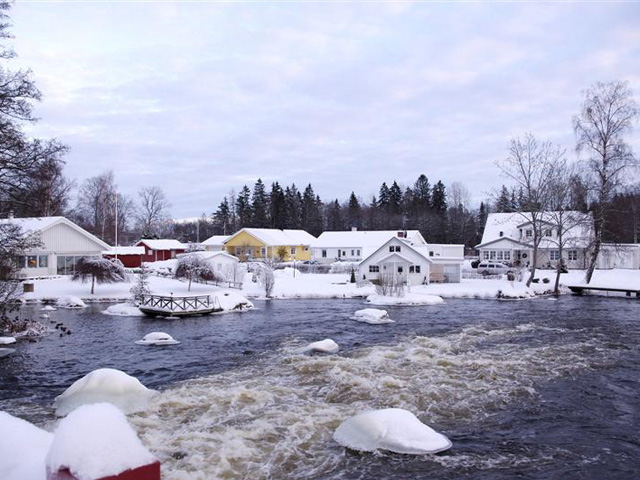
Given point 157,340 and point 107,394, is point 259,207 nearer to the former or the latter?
point 157,340

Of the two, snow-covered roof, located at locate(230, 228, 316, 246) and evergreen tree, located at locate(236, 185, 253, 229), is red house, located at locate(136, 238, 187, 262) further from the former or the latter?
evergreen tree, located at locate(236, 185, 253, 229)

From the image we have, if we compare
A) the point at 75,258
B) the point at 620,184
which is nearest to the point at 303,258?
the point at 75,258

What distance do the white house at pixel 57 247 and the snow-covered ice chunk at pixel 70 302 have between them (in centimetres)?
1172

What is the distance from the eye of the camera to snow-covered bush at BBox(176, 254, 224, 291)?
38.7 metres

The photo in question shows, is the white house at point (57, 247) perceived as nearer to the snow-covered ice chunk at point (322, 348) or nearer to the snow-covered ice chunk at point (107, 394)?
the snow-covered ice chunk at point (322, 348)

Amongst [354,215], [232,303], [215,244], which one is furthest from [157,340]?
[354,215]

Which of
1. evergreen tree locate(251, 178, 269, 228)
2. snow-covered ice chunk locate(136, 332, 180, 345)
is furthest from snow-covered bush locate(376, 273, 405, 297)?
evergreen tree locate(251, 178, 269, 228)

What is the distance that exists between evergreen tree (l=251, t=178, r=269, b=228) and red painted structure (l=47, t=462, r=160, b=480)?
92820mm

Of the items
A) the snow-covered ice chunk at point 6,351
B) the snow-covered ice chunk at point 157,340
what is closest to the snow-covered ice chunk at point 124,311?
the snow-covered ice chunk at point 157,340

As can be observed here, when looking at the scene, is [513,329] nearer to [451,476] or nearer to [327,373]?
[327,373]

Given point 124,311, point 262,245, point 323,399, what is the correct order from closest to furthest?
point 323,399, point 124,311, point 262,245

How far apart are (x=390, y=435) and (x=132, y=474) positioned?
23.1 feet

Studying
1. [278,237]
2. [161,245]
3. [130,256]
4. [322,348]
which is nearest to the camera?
[322,348]

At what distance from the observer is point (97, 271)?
35781 mm
